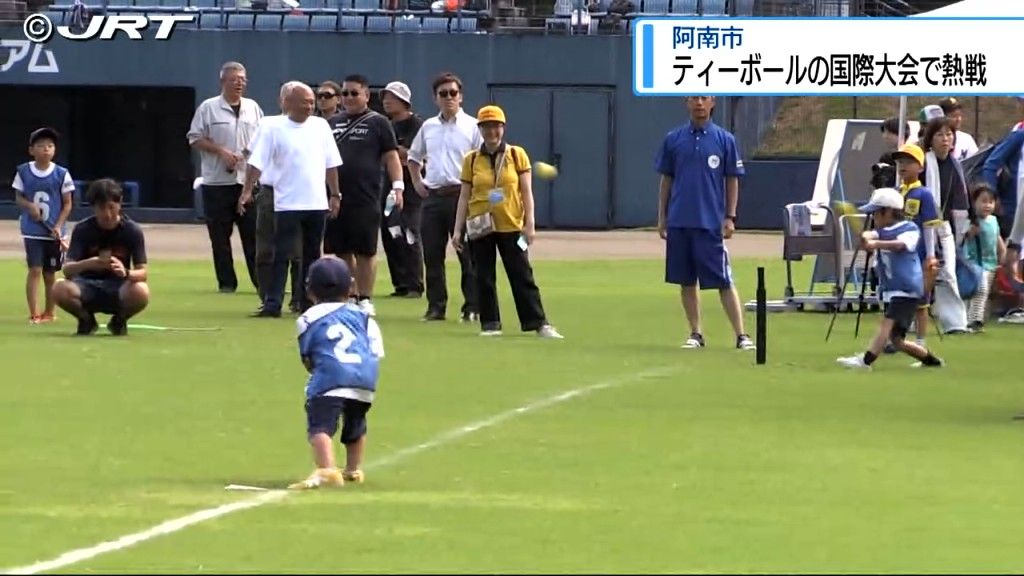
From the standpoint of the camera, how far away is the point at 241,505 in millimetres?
9125

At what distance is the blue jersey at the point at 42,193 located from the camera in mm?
18188

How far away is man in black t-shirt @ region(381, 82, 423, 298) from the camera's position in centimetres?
2052

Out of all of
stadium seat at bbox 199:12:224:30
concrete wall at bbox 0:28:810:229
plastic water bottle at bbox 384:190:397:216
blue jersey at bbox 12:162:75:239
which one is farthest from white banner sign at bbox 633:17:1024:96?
stadium seat at bbox 199:12:224:30

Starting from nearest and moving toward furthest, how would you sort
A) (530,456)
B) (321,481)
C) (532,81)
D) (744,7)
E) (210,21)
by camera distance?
(321,481), (530,456), (532,81), (744,7), (210,21)

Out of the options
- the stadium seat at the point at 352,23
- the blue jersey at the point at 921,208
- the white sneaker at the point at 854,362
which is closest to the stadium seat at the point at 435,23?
the stadium seat at the point at 352,23

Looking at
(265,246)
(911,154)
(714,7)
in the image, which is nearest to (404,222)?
(265,246)

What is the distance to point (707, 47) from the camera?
17625 mm

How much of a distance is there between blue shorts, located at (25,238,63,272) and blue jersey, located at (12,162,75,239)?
58 millimetres

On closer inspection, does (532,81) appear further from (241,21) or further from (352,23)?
(241,21)

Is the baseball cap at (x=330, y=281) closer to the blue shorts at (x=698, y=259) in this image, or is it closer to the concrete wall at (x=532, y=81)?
the blue shorts at (x=698, y=259)

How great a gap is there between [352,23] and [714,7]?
6.08 meters

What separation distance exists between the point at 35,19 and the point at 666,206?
73.9ft

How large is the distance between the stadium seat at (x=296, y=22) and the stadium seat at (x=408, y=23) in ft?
5.01

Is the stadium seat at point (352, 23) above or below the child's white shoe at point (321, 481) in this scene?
above
